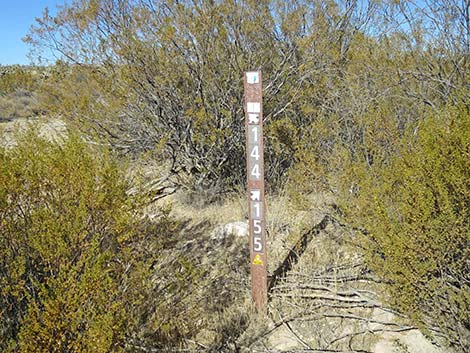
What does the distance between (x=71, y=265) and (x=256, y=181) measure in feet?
4.57

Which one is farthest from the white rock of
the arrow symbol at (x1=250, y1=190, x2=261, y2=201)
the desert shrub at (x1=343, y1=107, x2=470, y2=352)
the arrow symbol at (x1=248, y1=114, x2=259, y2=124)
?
the desert shrub at (x1=343, y1=107, x2=470, y2=352)

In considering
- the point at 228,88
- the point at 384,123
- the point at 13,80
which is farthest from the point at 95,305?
the point at 13,80

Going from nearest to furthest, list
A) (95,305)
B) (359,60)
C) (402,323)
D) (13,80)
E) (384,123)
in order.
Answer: (95,305) < (402,323) < (384,123) < (359,60) < (13,80)

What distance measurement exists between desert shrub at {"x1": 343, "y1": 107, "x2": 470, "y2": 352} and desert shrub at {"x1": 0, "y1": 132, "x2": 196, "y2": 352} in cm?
149

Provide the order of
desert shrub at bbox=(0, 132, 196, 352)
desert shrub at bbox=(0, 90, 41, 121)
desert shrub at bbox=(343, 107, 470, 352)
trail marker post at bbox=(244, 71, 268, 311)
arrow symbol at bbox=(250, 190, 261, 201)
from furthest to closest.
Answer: desert shrub at bbox=(0, 90, 41, 121), arrow symbol at bbox=(250, 190, 261, 201), trail marker post at bbox=(244, 71, 268, 311), desert shrub at bbox=(343, 107, 470, 352), desert shrub at bbox=(0, 132, 196, 352)


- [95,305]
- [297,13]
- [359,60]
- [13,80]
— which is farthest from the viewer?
[13,80]

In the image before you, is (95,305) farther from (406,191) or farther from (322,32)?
(322,32)

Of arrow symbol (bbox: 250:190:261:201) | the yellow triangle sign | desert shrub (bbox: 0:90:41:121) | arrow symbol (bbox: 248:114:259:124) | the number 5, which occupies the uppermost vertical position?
desert shrub (bbox: 0:90:41:121)

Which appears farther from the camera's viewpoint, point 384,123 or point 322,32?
point 322,32

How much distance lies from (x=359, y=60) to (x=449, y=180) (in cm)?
314

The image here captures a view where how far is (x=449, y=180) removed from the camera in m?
2.78

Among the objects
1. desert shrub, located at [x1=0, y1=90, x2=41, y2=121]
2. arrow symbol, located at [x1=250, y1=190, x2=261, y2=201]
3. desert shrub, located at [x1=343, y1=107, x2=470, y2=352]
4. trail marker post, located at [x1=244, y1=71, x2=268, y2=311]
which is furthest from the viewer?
desert shrub, located at [x1=0, y1=90, x2=41, y2=121]

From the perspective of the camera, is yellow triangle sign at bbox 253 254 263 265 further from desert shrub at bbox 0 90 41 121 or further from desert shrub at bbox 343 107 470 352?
desert shrub at bbox 0 90 41 121

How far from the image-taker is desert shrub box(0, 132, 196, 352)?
221 cm
